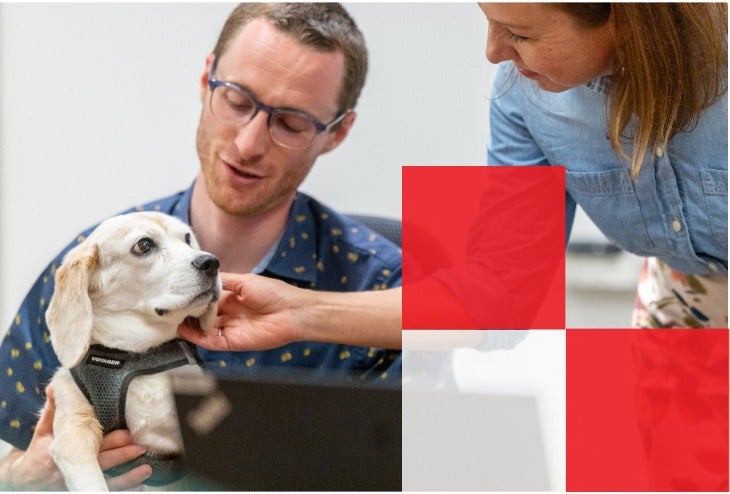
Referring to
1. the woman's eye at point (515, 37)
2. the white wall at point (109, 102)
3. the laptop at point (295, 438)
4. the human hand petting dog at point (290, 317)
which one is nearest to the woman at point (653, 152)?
the woman's eye at point (515, 37)

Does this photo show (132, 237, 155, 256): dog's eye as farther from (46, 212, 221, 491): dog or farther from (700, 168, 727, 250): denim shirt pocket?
(700, 168, 727, 250): denim shirt pocket

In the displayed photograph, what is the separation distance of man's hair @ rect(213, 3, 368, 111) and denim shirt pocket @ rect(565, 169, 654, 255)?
27 cm

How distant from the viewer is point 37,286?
3.07 feet

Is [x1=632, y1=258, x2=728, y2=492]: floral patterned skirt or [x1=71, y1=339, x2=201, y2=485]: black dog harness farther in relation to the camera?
[x1=632, y1=258, x2=728, y2=492]: floral patterned skirt

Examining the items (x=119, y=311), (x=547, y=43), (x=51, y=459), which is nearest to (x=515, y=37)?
(x=547, y=43)

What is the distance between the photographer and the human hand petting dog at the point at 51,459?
0.89 m

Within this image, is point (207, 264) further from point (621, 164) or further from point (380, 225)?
point (621, 164)

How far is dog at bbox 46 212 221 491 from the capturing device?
87cm

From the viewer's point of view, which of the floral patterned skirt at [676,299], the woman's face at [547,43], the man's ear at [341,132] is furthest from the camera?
the floral patterned skirt at [676,299]

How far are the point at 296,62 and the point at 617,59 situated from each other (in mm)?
335

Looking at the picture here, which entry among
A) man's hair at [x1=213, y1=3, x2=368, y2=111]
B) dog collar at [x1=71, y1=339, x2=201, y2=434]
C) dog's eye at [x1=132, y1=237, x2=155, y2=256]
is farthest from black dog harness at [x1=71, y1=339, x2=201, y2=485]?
man's hair at [x1=213, y1=3, x2=368, y2=111]

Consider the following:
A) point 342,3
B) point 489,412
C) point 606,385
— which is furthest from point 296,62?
point 606,385

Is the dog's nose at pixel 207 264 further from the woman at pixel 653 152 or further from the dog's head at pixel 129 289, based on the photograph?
the woman at pixel 653 152

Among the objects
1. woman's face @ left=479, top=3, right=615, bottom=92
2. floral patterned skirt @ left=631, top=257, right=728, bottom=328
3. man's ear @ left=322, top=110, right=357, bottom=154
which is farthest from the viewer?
floral patterned skirt @ left=631, top=257, right=728, bottom=328
